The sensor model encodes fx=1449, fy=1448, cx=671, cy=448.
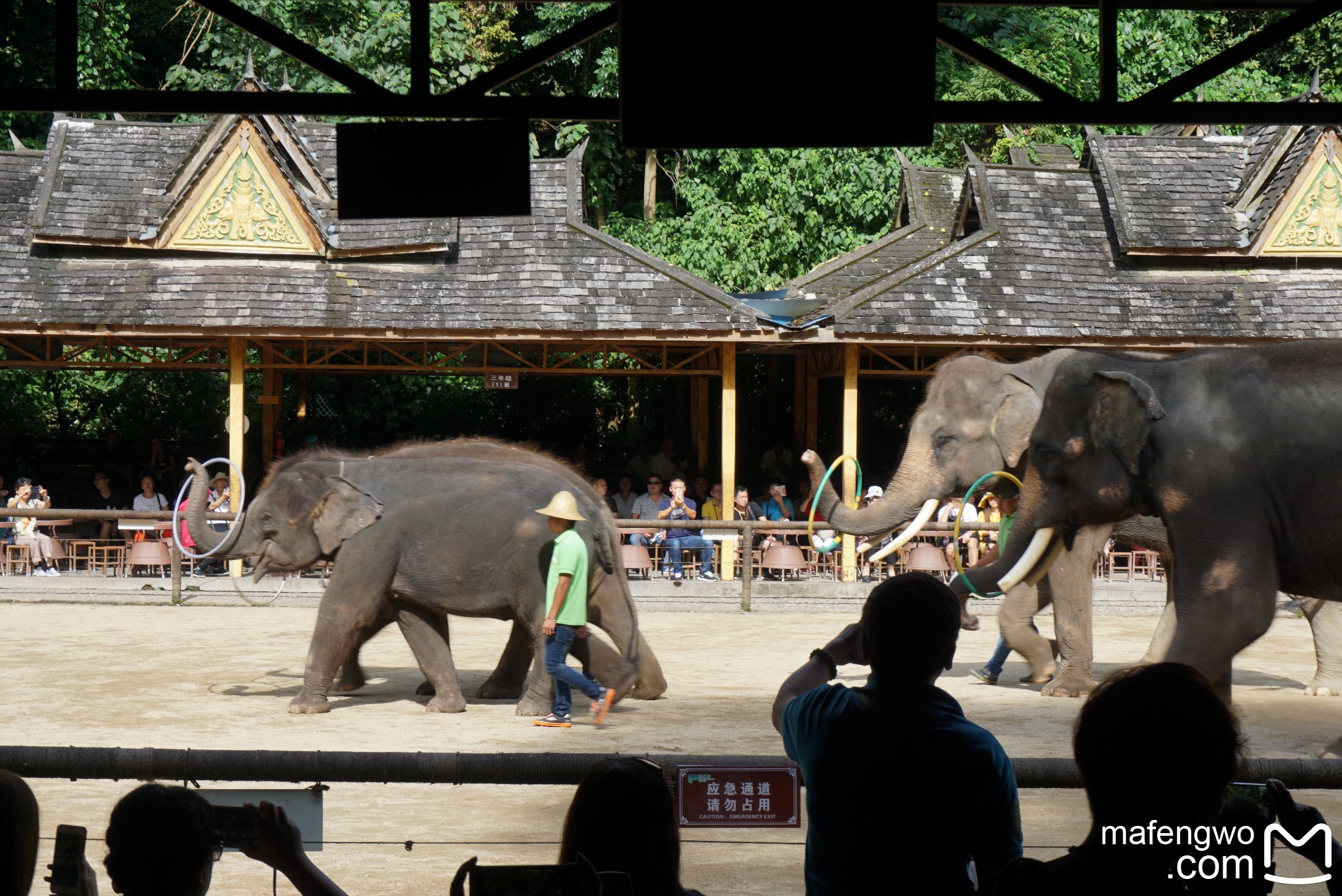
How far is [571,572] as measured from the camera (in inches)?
352

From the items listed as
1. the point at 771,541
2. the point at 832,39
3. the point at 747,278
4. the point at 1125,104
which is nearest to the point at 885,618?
the point at 832,39

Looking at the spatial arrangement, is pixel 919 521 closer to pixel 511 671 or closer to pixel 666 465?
pixel 511 671

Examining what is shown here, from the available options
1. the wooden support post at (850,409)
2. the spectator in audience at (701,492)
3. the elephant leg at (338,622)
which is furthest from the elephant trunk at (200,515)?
the spectator in audience at (701,492)

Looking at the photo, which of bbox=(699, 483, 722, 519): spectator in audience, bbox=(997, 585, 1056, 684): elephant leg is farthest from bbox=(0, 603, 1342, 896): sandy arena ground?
bbox=(699, 483, 722, 519): spectator in audience

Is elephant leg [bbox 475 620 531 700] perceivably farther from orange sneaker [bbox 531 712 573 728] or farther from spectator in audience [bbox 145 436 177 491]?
spectator in audience [bbox 145 436 177 491]

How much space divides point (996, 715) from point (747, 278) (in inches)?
672

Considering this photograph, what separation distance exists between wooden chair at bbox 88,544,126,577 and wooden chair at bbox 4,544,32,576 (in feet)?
2.34

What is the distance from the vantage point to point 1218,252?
2019 centimetres

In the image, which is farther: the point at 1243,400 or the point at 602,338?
the point at 602,338

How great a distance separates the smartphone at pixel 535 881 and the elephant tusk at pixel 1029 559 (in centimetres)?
646

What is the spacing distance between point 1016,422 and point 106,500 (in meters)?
13.8

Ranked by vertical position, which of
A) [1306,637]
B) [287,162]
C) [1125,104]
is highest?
[287,162]

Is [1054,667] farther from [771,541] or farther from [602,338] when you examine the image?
[602,338]

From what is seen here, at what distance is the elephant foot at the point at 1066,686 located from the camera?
10.6 m
